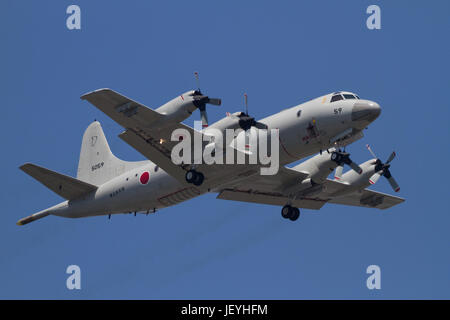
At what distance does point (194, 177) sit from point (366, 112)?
24.7 ft

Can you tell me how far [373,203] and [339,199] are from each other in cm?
176

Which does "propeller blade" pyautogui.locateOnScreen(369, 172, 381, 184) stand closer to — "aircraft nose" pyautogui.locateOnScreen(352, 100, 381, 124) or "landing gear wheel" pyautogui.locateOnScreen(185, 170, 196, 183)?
"aircraft nose" pyautogui.locateOnScreen(352, 100, 381, 124)

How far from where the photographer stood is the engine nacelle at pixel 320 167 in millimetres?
34844

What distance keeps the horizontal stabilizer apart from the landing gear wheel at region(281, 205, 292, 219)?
8.93 metres

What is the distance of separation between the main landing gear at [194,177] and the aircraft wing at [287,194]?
2414 mm

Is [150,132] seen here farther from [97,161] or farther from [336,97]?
[97,161]

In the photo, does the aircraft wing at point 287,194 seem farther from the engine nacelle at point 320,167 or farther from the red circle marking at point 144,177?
the red circle marking at point 144,177

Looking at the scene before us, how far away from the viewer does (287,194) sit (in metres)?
36.0

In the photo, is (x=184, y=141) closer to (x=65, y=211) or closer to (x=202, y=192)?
(x=202, y=192)

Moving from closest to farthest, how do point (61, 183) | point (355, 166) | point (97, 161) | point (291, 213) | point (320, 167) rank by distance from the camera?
point (355, 166), point (320, 167), point (61, 183), point (291, 213), point (97, 161)

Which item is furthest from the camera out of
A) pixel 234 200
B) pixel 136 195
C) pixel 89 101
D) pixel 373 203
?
pixel 373 203

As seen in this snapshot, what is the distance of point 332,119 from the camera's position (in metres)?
30.5

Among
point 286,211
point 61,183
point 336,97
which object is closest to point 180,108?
point 336,97

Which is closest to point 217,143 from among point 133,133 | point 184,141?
point 184,141
